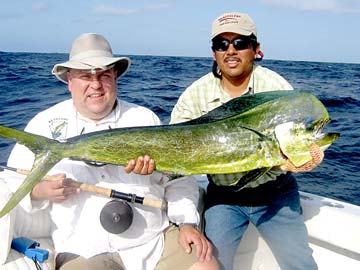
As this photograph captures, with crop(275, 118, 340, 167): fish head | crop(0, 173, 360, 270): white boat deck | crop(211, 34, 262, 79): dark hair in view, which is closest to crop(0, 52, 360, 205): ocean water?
crop(0, 173, 360, 270): white boat deck

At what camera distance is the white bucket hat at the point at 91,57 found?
268 centimetres

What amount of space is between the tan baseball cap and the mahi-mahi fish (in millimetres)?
689

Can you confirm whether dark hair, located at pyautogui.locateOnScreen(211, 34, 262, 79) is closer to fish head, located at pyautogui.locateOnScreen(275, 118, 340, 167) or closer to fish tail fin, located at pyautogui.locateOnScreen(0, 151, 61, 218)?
fish head, located at pyautogui.locateOnScreen(275, 118, 340, 167)

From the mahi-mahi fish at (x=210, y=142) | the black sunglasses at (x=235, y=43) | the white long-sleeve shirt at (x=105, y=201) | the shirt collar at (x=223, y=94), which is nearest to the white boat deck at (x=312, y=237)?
the white long-sleeve shirt at (x=105, y=201)

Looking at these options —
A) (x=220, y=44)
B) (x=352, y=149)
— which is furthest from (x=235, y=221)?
(x=352, y=149)

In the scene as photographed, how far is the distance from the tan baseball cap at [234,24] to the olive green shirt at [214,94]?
0.93 ft

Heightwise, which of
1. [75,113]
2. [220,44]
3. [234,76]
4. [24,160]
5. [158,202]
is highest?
[220,44]

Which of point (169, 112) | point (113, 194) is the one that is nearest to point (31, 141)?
point (113, 194)

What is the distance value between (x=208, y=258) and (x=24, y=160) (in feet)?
4.29

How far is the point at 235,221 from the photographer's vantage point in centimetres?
301

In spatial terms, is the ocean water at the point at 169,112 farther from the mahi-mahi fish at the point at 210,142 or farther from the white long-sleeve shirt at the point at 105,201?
the mahi-mahi fish at the point at 210,142

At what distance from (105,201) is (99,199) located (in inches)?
1.6

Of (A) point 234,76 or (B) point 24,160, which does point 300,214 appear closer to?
(A) point 234,76

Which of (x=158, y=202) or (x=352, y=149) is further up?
(x=158, y=202)
